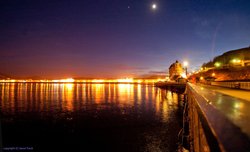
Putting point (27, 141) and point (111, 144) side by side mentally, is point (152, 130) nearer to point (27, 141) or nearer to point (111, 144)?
point (111, 144)

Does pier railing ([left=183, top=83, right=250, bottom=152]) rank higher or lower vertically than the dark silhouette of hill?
lower

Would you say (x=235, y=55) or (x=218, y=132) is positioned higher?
(x=235, y=55)

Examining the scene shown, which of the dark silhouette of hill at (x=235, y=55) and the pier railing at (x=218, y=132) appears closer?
the pier railing at (x=218, y=132)

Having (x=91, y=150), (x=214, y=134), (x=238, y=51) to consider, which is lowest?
(x=91, y=150)

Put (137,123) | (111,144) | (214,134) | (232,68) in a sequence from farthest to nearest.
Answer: (232,68) → (137,123) → (111,144) → (214,134)

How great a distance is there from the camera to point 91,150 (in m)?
22.1

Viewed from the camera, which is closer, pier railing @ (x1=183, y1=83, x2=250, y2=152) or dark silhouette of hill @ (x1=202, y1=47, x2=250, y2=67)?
pier railing @ (x1=183, y1=83, x2=250, y2=152)

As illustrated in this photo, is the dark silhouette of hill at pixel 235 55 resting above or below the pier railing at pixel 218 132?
above

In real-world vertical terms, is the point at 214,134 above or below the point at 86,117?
above

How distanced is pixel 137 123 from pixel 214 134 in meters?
30.5

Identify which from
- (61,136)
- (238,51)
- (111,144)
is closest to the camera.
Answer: (111,144)

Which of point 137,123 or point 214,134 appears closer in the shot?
point 214,134

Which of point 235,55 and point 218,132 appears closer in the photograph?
point 218,132

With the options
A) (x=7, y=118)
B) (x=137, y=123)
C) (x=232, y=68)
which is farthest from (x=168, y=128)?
(x=232, y=68)
